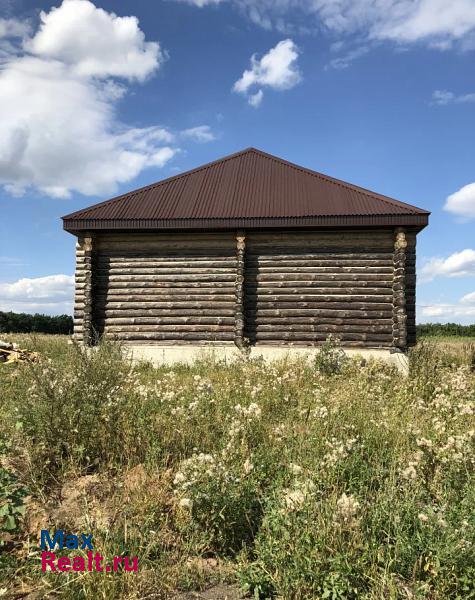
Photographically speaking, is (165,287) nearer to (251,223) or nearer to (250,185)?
(251,223)

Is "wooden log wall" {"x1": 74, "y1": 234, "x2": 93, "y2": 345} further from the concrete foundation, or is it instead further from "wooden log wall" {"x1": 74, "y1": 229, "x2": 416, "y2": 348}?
the concrete foundation

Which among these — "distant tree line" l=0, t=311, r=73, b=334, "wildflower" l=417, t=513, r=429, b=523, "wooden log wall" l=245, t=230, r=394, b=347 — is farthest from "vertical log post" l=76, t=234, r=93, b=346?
"distant tree line" l=0, t=311, r=73, b=334

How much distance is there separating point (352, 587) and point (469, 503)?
1.06 m

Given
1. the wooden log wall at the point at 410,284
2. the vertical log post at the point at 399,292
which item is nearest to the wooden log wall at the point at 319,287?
the vertical log post at the point at 399,292

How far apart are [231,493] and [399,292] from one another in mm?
8766

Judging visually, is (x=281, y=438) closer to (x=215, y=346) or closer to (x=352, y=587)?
(x=352, y=587)

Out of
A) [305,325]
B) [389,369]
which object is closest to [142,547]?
[389,369]

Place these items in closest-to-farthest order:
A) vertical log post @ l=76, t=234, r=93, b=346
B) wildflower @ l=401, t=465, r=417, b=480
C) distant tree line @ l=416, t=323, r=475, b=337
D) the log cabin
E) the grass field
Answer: the grass field < wildflower @ l=401, t=465, r=417, b=480 < the log cabin < vertical log post @ l=76, t=234, r=93, b=346 < distant tree line @ l=416, t=323, r=475, b=337

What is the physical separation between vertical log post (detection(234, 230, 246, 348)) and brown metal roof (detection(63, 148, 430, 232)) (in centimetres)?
43

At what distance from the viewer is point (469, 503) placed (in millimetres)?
3152

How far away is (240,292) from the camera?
1136cm

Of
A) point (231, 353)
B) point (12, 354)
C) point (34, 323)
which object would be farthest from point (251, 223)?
point (34, 323)

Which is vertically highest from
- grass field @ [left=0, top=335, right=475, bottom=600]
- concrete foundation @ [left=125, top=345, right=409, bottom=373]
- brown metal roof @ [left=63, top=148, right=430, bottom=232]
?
brown metal roof @ [left=63, top=148, right=430, bottom=232]

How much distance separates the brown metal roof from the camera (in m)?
11.1
